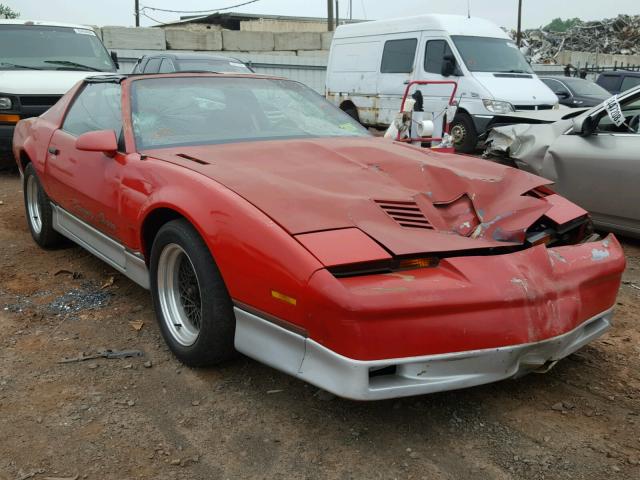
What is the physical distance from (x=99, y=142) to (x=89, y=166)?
0.43 meters

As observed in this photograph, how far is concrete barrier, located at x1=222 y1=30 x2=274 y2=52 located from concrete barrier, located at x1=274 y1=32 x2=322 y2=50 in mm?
603

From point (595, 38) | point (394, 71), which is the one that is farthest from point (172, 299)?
point (595, 38)

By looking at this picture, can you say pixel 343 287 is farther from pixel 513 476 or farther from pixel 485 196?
pixel 485 196

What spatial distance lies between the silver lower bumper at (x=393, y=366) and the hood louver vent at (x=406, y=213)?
616 millimetres

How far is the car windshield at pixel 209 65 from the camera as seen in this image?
30.6ft

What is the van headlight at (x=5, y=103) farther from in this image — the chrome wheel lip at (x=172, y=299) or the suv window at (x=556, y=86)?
the suv window at (x=556, y=86)

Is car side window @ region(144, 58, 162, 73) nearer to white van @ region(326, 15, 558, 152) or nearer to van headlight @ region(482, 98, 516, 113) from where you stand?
white van @ region(326, 15, 558, 152)

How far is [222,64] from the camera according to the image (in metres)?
9.42

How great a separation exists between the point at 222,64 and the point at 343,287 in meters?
8.07

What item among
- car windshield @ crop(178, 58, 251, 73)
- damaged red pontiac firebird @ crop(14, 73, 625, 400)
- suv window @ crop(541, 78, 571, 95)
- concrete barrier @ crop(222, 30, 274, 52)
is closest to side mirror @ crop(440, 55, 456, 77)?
car windshield @ crop(178, 58, 251, 73)

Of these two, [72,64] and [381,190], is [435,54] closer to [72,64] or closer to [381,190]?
[72,64]

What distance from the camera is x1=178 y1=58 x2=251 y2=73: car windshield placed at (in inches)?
367

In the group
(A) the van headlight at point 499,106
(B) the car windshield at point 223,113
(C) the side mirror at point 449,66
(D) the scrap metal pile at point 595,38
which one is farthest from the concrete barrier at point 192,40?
(D) the scrap metal pile at point 595,38

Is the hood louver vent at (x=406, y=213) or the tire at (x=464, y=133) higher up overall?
the hood louver vent at (x=406, y=213)
